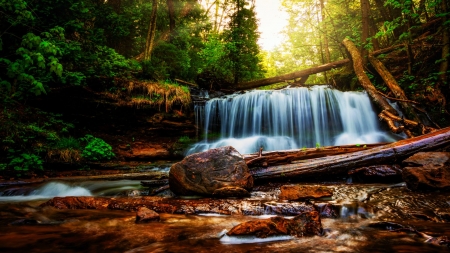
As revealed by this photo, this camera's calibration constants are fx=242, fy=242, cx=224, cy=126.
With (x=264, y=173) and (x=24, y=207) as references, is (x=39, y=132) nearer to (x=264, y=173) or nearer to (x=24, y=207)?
(x=24, y=207)

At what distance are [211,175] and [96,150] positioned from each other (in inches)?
232

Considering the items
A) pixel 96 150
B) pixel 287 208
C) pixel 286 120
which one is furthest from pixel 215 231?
pixel 286 120

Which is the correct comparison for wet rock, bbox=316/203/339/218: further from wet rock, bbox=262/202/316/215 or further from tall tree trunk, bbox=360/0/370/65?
tall tree trunk, bbox=360/0/370/65

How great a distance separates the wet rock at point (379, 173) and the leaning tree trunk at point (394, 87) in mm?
4644

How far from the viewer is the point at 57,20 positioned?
8.44 meters

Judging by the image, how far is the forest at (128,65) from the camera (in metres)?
7.07

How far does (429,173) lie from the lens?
378 centimetres

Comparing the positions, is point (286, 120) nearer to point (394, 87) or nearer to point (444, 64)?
point (394, 87)

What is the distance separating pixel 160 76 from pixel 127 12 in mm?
4551

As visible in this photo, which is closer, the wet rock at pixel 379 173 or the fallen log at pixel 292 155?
the wet rock at pixel 379 173

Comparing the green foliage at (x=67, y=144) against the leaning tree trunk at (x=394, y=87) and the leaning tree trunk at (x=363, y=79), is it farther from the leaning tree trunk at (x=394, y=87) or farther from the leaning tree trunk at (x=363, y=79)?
the leaning tree trunk at (x=394, y=87)

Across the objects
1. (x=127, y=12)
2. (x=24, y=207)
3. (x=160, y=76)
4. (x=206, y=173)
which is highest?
(x=127, y=12)

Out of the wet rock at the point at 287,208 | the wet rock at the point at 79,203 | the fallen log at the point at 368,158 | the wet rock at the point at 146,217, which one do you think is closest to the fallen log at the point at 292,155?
the fallen log at the point at 368,158

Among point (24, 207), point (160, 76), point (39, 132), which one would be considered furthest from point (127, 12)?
point (24, 207)
